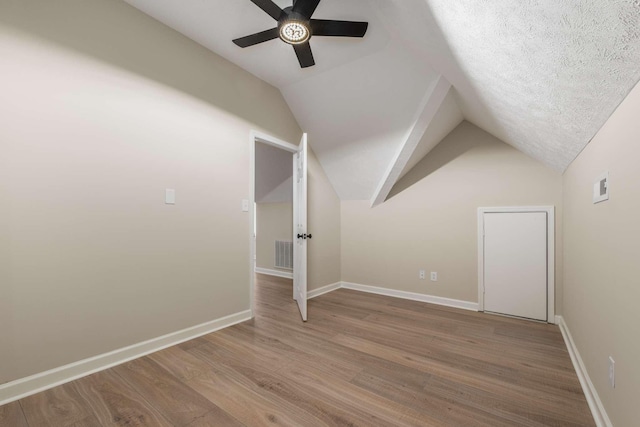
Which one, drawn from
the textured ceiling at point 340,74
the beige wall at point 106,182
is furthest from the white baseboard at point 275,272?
the beige wall at point 106,182

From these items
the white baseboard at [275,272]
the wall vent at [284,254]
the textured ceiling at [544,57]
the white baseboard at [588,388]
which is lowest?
the white baseboard at [275,272]

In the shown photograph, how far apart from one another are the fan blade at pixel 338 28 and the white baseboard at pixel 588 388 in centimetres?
257

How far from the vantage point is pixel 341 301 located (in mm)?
3502

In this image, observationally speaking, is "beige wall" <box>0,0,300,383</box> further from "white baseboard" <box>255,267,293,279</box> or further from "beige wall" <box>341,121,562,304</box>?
"white baseboard" <box>255,267,293,279</box>

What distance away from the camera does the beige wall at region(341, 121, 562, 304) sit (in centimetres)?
291

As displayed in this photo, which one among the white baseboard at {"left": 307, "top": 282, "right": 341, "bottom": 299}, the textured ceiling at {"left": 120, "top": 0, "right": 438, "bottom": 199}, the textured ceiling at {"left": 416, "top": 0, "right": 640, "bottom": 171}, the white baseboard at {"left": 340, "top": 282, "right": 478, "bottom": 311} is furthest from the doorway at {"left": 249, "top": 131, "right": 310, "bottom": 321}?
the textured ceiling at {"left": 416, "top": 0, "right": 640, "bottom": 171}

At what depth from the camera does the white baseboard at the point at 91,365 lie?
1571 millimetres

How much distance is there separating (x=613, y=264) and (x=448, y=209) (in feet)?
6.93

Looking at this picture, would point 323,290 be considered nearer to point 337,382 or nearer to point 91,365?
point 337,382

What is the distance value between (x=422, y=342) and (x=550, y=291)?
1520mm

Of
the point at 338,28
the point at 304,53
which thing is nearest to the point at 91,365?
the point at 304,53

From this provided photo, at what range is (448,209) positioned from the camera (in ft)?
10.9

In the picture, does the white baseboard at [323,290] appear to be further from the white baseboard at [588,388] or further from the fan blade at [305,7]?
the fan blade at [305,7]

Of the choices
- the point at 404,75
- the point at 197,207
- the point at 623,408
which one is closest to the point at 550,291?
the point at 623,408
